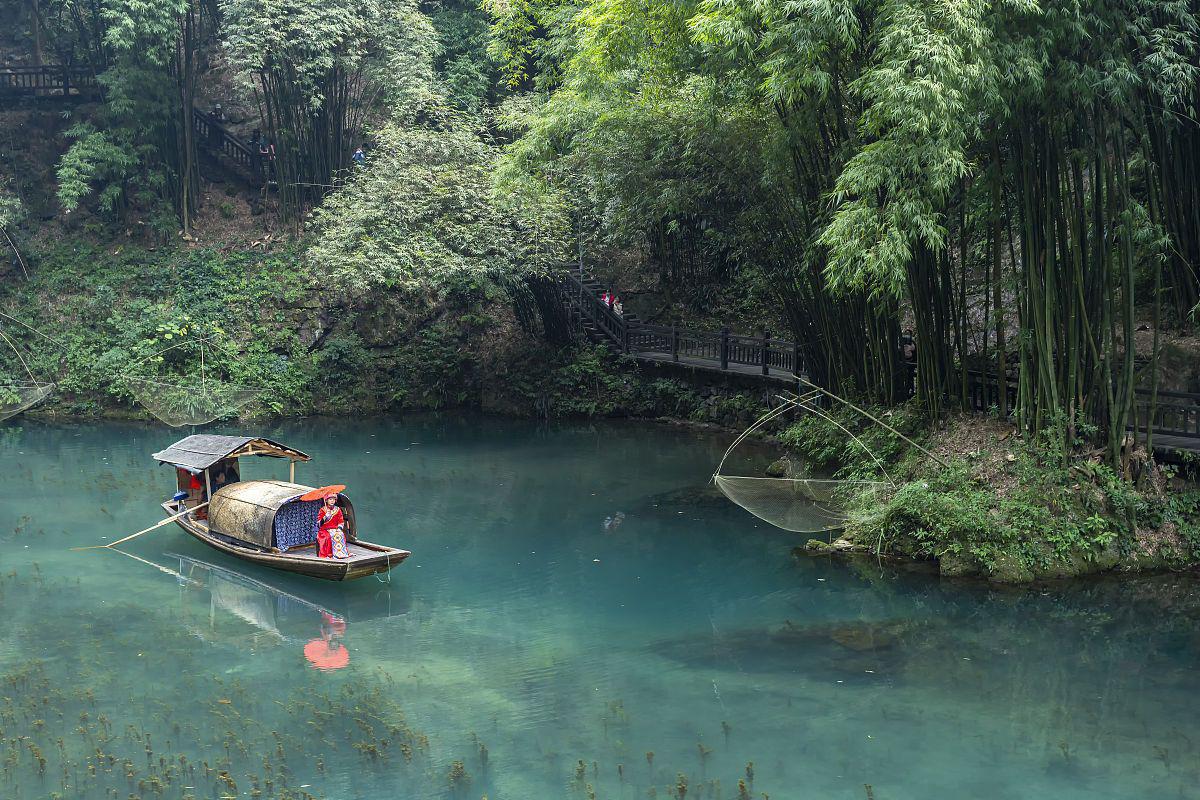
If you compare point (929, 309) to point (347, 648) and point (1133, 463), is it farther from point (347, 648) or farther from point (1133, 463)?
point (347, 648)

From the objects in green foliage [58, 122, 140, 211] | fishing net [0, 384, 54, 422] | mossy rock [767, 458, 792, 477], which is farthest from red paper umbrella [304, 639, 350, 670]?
green foliage [58, 122, 140, 211]

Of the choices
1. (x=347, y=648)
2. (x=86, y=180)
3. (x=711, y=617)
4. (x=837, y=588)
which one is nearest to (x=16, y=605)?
(x=347, y=648)

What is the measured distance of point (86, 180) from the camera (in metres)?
23.0

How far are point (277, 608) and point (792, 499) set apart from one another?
5917mm

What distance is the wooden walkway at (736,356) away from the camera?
11836mm

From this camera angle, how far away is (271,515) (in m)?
12.0

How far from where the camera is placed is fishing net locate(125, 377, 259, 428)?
1994 cm

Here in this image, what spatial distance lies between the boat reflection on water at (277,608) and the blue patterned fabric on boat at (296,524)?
1.52ft

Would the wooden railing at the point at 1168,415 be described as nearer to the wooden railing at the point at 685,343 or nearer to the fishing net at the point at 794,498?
the fishing net at the point at 794,498

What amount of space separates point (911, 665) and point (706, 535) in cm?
445

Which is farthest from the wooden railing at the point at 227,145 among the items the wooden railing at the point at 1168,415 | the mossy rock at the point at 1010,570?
the wooden railing at the point at 1168,415

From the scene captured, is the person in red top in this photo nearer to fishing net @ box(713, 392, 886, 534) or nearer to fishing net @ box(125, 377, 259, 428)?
fishing net @ box(713, 392, 886, 534)

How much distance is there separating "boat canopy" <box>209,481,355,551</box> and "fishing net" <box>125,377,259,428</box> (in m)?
7.51

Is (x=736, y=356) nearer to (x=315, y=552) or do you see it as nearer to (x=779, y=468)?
(x=779, y=468)
